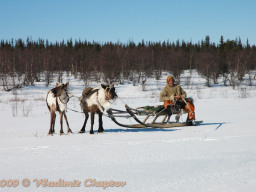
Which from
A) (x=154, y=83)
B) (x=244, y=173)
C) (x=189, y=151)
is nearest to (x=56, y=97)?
(x=189, y=151)

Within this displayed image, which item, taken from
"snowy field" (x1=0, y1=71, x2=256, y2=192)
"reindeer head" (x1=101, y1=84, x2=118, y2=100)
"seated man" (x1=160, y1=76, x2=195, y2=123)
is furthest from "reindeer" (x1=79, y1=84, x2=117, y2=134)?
"seated man" (x1=160, y1=76, x2=195, y2=123)

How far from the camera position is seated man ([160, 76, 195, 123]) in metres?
8.85

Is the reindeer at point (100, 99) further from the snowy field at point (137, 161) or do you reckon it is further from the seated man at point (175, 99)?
the seated man at point (175, 99)

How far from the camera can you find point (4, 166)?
4.67 m

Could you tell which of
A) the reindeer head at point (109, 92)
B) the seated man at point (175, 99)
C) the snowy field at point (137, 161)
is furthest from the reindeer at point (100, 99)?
the seated man at point (175, 99)

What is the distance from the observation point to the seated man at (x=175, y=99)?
29.0 feet

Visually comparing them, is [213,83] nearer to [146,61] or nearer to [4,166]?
[146,61]

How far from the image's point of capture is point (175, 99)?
8.91 metres

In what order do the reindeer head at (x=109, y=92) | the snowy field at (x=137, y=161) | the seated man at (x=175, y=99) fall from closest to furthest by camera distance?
the snowy field at (x=137, y=161) < the reindeer head at (x=109, y=92) < the seated man at (x=175, y=99)

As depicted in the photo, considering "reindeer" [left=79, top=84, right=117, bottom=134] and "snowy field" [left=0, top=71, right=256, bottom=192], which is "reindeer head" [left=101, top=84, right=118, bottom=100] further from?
"snowy field" [left=0, top=71, right=256, bottom=192]

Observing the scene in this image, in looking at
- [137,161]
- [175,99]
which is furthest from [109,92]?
[137,161]

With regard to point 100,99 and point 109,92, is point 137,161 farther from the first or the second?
point 100,99

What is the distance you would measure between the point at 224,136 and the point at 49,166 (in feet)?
13.3

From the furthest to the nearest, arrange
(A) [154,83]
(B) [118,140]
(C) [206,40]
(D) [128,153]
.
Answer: (C) [206,40] → (A) [154,83] → (B) [118,140] → (D) [128,153]
